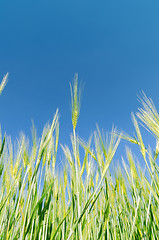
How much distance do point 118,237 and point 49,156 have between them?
0.53 m

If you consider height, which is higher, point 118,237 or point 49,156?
point 49,156

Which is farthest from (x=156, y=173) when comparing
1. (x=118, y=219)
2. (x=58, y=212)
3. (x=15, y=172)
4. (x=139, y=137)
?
(x=15, y=172)

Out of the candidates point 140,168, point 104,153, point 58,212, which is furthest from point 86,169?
point 140,168

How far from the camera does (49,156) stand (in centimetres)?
98

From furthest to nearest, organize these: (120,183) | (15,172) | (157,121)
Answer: (120,183), (157,121), (15,172)

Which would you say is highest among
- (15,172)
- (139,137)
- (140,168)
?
(139,137)

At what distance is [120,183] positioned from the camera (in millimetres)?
1149

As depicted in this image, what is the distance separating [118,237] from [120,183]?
0.28 metres

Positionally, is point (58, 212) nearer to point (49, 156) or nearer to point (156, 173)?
point (49, 156)

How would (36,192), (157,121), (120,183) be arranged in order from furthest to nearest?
1. (120,183)
2. (157,121)
3. (36,192)

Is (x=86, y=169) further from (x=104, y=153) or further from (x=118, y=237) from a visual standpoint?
(x=118, y=237)

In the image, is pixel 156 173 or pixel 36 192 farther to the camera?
pixel 156 173

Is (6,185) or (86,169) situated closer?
(6,185)

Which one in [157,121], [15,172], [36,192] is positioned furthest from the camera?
[157,121]
